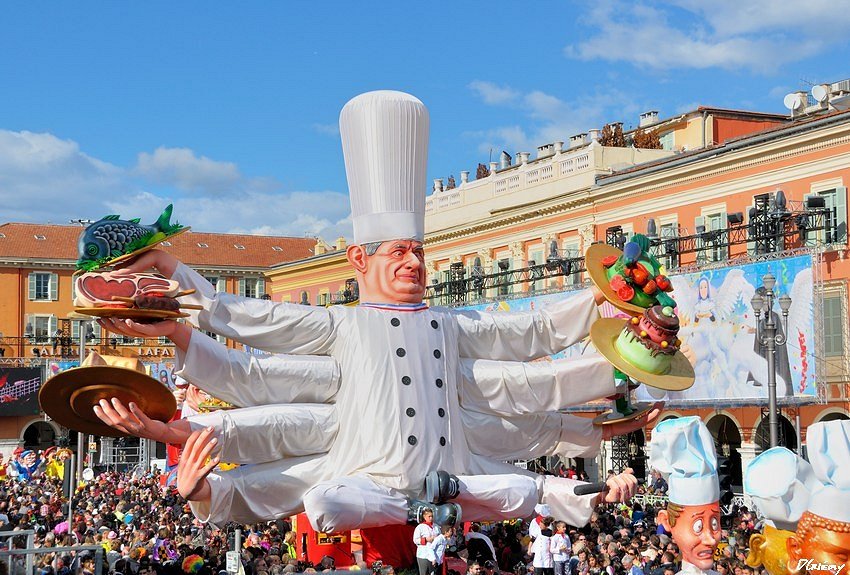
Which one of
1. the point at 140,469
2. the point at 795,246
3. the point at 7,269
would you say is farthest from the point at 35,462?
the point at 7,269

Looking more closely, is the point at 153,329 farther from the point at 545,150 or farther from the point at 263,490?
the point at 545,150

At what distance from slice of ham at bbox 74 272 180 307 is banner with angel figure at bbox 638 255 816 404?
60.3ft

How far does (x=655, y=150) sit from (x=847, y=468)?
133ft

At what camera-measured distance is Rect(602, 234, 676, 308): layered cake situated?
16.0m

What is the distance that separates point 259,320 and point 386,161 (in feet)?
7.85

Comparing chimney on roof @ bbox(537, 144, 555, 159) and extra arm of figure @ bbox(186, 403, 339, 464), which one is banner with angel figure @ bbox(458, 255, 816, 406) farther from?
chimney on roof @ bbox(537, 144, 555, 159)

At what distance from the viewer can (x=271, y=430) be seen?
15258mm

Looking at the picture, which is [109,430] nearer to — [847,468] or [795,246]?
[847,468]

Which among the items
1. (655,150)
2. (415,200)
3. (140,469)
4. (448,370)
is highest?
(655,150)

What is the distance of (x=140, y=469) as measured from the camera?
46.7 metres

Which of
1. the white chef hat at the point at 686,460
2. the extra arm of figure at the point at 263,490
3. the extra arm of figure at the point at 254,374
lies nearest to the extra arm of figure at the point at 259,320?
the extra arm of figure at the point at 254,374

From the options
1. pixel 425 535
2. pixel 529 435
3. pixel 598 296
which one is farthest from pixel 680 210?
pixel 425 535

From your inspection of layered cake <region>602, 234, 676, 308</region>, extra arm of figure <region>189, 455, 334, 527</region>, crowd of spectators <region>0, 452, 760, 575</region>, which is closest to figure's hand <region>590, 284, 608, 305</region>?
layered cake <region>602, 234, 676, 308</region>

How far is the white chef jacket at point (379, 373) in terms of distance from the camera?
15289 millimetres
